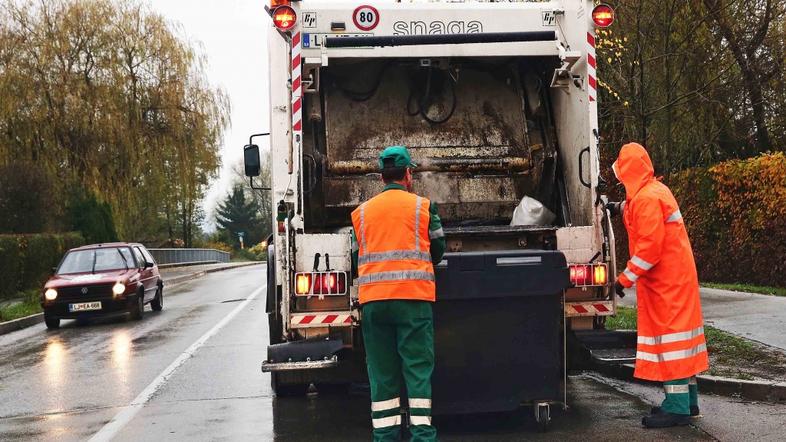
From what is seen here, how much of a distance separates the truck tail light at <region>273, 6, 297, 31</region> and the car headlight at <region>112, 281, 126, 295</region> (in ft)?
31.7

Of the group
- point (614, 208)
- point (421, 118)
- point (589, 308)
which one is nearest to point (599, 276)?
point (589, 308)

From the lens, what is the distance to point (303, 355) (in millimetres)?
5910

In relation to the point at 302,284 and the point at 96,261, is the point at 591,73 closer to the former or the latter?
the point at 302,284

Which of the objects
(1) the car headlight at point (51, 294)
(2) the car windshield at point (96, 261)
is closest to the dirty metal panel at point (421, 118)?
(1) the car headlight at point (51, 294)

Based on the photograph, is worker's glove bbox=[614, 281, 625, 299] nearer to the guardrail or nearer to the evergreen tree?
the guardrail

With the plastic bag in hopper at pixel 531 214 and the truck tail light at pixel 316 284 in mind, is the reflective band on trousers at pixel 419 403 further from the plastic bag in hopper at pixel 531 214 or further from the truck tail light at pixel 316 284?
the plastic bag in hopper at pixel 531 214

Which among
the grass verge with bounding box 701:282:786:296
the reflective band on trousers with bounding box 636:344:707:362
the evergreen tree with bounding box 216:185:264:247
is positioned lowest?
the grass verge with bounding box 701:282:786:296

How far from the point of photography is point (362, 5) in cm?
704

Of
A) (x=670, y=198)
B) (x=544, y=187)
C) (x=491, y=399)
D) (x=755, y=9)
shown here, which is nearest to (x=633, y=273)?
(x=670, y=198)

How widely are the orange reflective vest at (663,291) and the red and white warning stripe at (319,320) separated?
1.84 m

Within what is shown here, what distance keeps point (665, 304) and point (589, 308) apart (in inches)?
22.7

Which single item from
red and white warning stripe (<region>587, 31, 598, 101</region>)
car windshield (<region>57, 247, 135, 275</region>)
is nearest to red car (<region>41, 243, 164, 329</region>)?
car windshield (<region>57, 247, 135, 275</region>)

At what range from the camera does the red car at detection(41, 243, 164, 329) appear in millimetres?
15031

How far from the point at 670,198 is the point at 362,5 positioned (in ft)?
8.96
